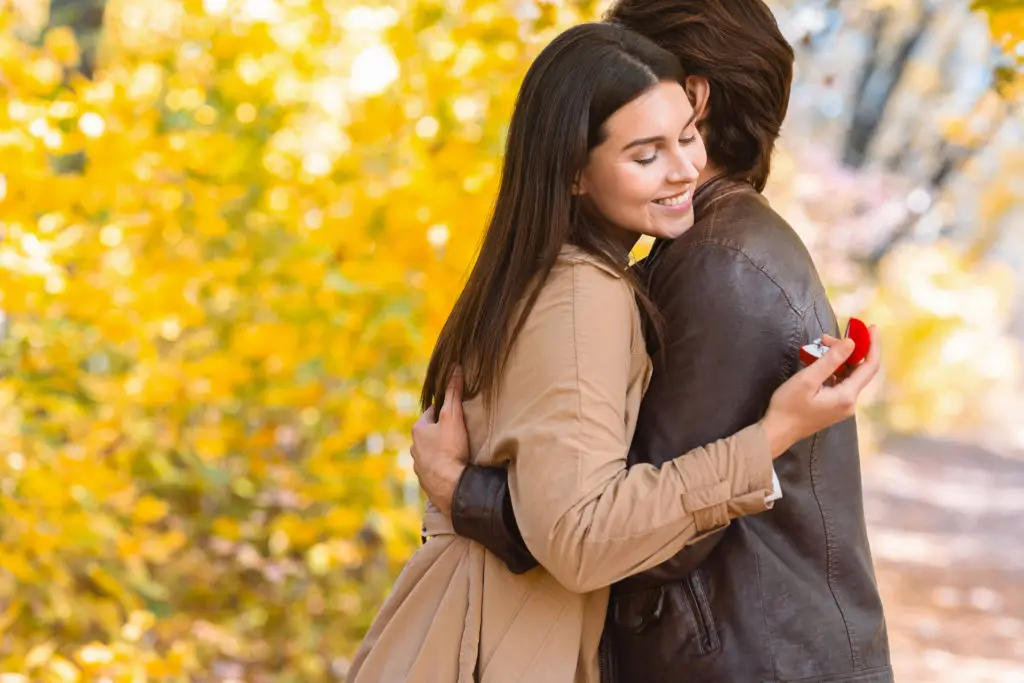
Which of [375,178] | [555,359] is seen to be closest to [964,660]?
[375,178]

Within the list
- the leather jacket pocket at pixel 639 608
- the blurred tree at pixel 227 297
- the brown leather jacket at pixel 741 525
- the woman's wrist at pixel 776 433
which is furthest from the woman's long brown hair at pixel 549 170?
the blurred tree at pixel 227 297

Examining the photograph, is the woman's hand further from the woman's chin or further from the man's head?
the man's head

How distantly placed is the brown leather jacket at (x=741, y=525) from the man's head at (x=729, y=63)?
0.21 metres

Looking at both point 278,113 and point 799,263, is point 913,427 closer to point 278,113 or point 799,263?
point 278,113

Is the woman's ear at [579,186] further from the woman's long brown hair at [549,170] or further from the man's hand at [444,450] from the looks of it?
the man's hand at [444,450]

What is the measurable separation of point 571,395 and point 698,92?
0.57 meters

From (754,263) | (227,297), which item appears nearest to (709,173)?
(754,263)

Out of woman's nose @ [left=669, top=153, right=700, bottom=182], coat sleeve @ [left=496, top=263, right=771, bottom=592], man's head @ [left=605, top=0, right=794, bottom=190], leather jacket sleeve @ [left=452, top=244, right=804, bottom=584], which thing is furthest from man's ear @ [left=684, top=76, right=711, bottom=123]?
coat sleeve @ [left=496, top=263, right=771, bottom=592]

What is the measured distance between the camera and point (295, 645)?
4508 mm

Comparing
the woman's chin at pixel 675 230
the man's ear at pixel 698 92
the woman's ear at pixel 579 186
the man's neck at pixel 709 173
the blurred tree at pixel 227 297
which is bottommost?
the blurred tree at pixel 227 297

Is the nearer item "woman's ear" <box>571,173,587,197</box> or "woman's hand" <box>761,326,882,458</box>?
"woman's hand" <box>761,326,882,458</box>

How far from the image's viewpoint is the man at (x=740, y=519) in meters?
1.81

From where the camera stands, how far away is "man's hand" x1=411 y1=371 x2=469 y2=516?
1925mm

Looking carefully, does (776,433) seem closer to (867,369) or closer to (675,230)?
(867,369)
